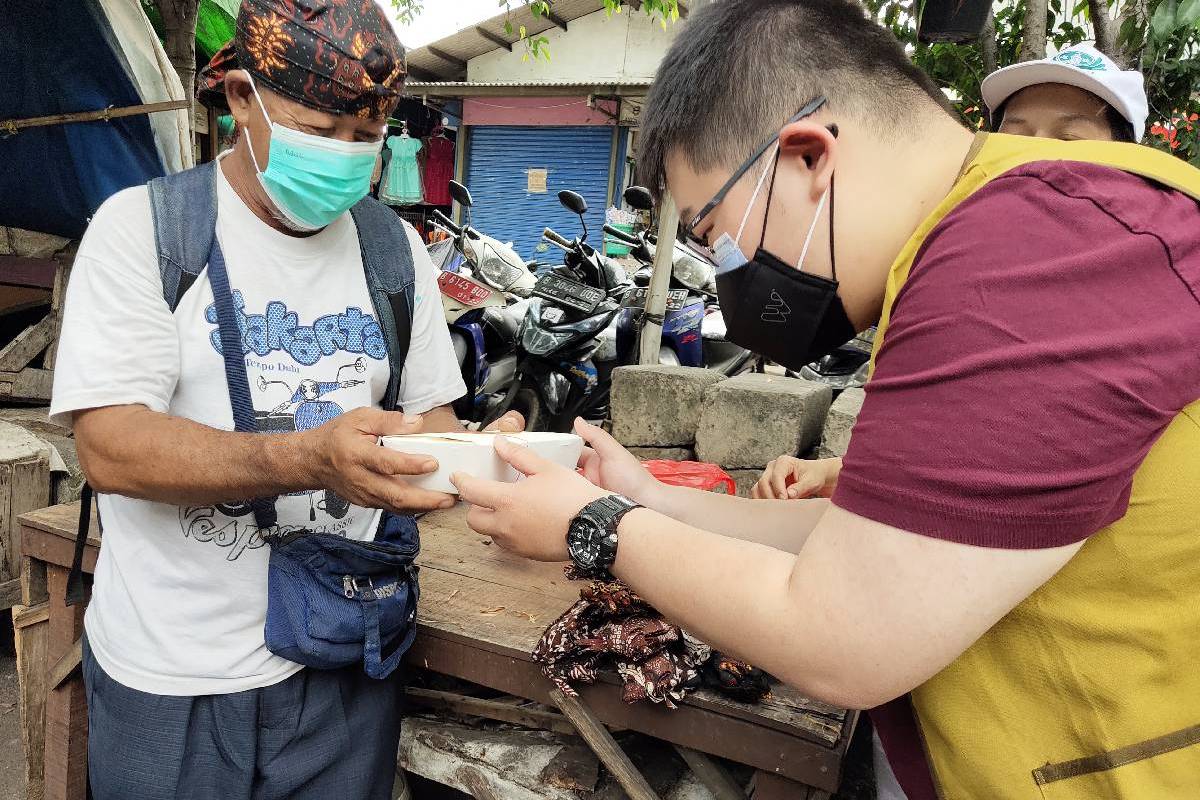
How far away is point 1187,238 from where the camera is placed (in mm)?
828

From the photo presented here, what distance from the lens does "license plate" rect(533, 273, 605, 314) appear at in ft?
18.3

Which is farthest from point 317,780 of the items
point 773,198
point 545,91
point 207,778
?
point 545,91

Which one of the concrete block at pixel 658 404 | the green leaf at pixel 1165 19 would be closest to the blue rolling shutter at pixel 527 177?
the concrete block at pixel 658 404

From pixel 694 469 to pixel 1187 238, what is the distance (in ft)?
6.89

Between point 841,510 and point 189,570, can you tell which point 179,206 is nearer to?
point 189,570

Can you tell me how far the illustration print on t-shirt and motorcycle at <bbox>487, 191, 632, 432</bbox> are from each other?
361 cm

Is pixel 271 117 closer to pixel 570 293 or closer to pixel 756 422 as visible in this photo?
pixel 756 422

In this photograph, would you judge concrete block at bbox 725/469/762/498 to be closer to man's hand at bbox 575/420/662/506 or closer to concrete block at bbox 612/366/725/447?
concrete block at bbox 612/366/725/447

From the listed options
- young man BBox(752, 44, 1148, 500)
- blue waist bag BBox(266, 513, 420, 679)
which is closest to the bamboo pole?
blue waist bag BBox(266, 513, 420, 679)

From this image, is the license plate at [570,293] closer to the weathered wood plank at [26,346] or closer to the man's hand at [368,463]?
the weathered wood plank at [26,346]

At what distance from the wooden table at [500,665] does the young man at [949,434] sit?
0.53m

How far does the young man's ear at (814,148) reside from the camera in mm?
1096

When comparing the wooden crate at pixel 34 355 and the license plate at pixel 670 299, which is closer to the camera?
the wooden crate at pixel 34 355

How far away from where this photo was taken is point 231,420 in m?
1.54
